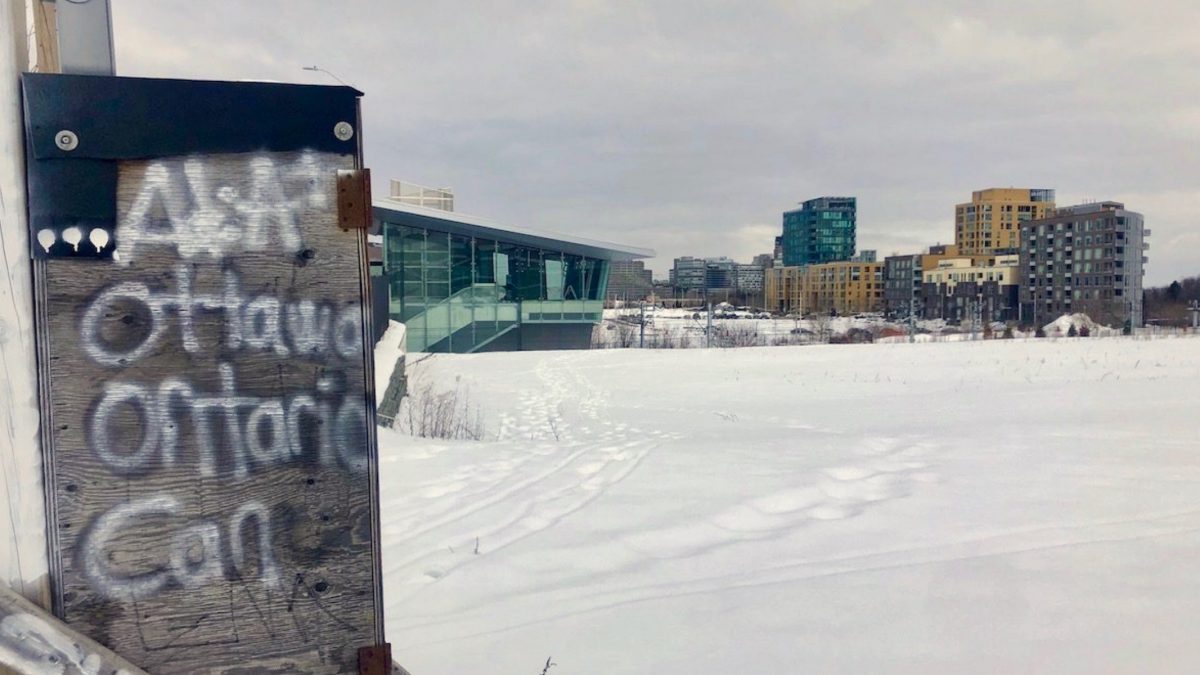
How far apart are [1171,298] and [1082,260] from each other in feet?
42.5

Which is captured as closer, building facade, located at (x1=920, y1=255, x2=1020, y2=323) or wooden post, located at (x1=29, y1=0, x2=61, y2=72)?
wooden post, located at (x1=29, y1=0, x2=61, y2=72)

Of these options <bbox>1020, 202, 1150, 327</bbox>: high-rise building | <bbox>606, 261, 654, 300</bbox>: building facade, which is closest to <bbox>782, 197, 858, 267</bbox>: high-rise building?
<bbox>1020, 202, 1150, 327</bbox>: high-rise building

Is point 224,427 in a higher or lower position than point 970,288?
lower

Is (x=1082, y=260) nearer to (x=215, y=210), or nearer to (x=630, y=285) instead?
(x=630, y=285)

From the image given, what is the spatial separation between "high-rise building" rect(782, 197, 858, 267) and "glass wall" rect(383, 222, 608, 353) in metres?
116

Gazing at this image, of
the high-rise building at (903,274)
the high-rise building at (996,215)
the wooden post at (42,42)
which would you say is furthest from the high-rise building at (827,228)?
the wooden post at (42,42)

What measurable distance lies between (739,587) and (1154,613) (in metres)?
1.79

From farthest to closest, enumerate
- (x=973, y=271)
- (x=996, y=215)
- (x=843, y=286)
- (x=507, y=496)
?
(x=996, y=215) → (x=843, y=286) → (x=973, y=271) → (x=507, y=496)

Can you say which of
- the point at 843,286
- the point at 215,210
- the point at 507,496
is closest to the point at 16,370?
the point at 215,210

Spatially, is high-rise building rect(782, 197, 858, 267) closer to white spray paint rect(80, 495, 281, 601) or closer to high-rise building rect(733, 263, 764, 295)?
high-rise building rect(733, 263, 764, 295)

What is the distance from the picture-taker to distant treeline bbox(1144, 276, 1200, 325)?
2862 inches

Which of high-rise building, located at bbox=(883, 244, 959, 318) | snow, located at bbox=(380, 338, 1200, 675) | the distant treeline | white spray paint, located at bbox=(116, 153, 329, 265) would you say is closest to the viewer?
white spray paint, located at bbox=(116, 153, 329, 265)

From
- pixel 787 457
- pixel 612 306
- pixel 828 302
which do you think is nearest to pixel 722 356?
pixel 787 457

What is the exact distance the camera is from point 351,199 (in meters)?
1.76
